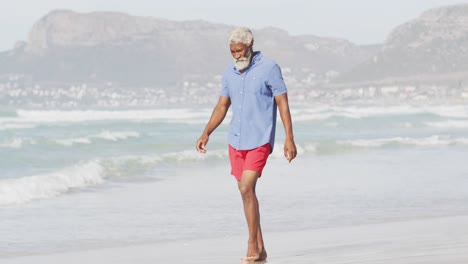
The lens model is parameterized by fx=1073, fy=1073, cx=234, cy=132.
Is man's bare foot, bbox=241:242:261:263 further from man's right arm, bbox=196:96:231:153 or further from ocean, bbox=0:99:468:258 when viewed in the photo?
ocean, bbox=0:99:468:258

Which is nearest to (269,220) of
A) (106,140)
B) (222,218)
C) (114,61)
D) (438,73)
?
(222,218)

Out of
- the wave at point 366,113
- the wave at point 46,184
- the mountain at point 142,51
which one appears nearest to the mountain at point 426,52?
the mountain at point 142,51

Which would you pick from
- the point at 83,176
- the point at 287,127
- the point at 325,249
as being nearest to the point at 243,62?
the point at 287,127

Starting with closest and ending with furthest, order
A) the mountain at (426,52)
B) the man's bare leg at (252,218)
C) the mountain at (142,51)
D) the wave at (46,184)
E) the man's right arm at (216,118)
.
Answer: the man's bare leg at (252,218) → the man's right arm at (216,118) → the wave at (46,184) → the mountain at (426,52) → the mountain at (142,51)

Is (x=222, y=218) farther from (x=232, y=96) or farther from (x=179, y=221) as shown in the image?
(x=232, y=96)

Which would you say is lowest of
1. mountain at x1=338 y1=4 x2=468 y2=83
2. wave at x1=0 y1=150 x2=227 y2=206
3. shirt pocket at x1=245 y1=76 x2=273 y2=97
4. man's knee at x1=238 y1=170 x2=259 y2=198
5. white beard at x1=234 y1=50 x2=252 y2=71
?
mountain at x1=338 y1=4 x2=468 y2=83

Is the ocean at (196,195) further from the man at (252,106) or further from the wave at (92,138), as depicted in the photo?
the wave at (92,138)

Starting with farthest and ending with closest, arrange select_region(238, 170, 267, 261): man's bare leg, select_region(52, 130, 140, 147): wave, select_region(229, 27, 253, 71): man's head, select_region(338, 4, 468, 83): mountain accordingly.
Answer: select_region(338, 4, 468, 83): mountain, select_region(52, 130, 140, 147): wave, select_region(238, 170, 267, 261): man's bare leg, select_region(229, 27, 253, 71): man's head

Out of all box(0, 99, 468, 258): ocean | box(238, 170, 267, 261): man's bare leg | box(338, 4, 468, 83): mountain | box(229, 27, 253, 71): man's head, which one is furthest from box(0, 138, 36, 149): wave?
box(338, 4, 468, 83): mountain

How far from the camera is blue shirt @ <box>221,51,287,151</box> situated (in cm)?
614

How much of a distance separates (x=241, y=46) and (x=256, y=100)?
323mm

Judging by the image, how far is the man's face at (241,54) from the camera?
611 cm

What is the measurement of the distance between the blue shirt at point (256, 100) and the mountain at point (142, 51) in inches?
5483

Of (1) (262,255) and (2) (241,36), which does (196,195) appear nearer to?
(1) (262,255)
